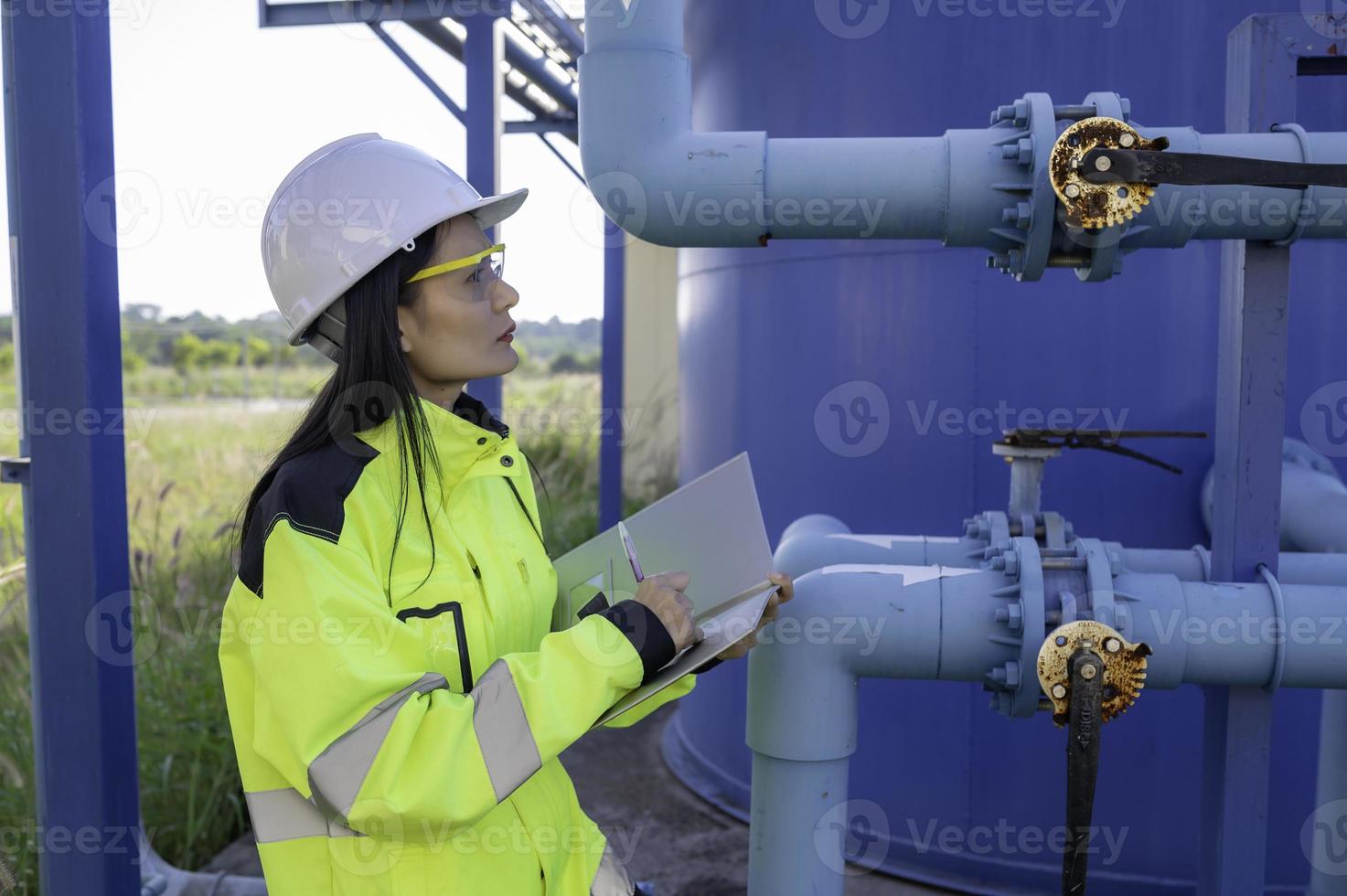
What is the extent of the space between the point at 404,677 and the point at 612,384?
4528mm

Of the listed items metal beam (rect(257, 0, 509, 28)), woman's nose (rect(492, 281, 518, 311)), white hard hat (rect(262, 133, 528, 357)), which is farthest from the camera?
metal beam (rect(257, 0, 509, 28))

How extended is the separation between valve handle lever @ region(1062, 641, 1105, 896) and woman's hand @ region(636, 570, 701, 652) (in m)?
0.61

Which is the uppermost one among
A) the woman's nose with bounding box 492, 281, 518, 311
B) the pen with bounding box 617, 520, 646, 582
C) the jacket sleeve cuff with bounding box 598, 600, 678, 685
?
the woman's nose with bounding box 492, 281, 518, 311

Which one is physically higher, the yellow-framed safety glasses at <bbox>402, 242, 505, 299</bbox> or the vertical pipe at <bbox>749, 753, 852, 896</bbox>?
the yellow-framed safety glasses at <bbox>402, 242, 505, 299</bbox>

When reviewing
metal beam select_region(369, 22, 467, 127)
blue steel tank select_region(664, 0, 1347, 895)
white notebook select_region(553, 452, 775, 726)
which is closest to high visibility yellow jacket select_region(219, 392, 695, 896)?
white notebook select_region(553, 452, 775, 726)

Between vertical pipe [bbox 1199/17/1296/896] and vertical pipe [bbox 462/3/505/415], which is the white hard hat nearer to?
vertical pipe [bbox 1199/17/1296/896]

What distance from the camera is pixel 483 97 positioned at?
13.0 ft

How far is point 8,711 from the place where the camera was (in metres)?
3.48

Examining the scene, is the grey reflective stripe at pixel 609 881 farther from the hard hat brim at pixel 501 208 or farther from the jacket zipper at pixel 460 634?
the hard hat brim at pixel 501 208

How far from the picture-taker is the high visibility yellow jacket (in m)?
1.21

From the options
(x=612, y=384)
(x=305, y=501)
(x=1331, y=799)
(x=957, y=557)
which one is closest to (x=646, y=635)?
(x=305, y=501)

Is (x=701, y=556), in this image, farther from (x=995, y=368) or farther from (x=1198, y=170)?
(x=995, y=368)

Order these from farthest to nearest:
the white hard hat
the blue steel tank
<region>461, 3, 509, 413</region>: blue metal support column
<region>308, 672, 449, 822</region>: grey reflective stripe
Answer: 1. <region>461, 3, 509, 413</region>: blue metal support column
2. the blue steel tank
3. the white hard hat
4. <region>308, 672, 449, 822</region>: grey reflective stripe

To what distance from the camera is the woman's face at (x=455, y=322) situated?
60.8 inches
